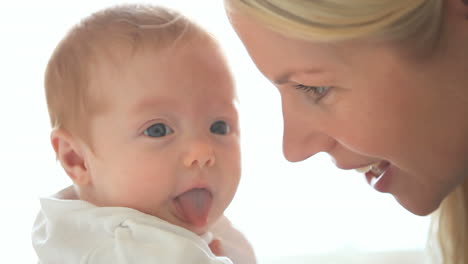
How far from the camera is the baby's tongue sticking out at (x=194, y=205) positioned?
1416mm

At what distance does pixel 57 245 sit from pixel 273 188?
971 mm

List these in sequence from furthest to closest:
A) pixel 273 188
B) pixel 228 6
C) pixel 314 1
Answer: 1. pixel 273 188
2. pixel 228 6
3. pixel 314 1

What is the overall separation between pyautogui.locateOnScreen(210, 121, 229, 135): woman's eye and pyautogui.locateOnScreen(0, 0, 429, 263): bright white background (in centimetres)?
46

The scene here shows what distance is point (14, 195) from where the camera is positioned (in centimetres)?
211

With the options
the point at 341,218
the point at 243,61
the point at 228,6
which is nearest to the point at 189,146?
the point at 228,6

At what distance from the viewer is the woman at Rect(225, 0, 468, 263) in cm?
126

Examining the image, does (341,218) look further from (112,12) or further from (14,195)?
(112,12)

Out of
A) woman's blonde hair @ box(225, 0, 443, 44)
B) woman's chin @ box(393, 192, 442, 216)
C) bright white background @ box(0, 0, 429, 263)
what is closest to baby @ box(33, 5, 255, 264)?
woman's blonde hair @ box(225, 0, 443, 44)

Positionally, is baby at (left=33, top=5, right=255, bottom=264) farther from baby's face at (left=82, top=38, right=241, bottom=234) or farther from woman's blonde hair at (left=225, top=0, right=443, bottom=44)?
woman's blonde hair at (left=225, top=0, right=443, bottom=44)

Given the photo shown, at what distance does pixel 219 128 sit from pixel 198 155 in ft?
0.35

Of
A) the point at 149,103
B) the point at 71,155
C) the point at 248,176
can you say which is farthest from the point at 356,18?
the point at 248,176

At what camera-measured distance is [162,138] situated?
1.40 m

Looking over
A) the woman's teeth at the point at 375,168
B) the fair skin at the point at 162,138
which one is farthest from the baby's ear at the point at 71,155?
the woman's teeth at the point at 375,168

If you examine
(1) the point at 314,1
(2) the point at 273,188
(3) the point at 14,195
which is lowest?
(2) the point at 273,188
